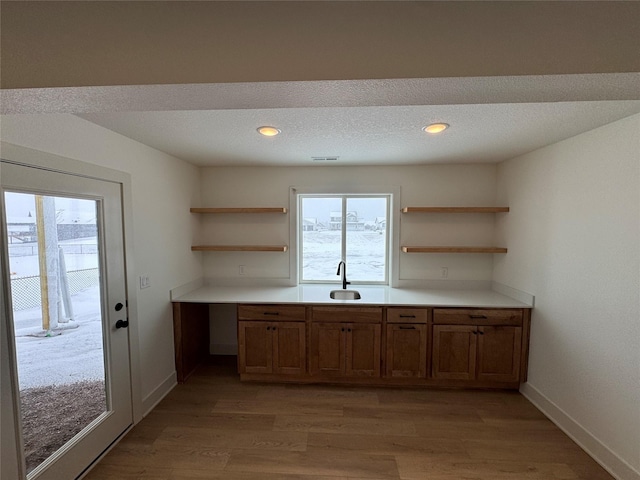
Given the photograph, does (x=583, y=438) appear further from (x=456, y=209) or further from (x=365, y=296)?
(x=456, y=209)

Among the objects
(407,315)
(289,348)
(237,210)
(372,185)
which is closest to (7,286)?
(237,210)

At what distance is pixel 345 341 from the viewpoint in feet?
8.79

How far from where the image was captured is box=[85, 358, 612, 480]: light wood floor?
70.9 inches

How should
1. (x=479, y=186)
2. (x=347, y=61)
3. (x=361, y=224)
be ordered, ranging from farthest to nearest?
(x=361, y=224) < (x=479, y=186) < (x=347, y=61)

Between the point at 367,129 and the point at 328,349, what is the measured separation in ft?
6.54

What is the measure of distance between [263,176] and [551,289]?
2.96 metres

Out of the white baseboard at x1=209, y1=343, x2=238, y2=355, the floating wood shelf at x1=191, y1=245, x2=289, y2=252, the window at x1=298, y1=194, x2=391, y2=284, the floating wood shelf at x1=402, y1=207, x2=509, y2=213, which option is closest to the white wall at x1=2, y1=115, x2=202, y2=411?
the floating wood shelf at x1=191, y1=245, x2=289, y2=252

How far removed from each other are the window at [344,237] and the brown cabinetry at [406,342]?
774mm

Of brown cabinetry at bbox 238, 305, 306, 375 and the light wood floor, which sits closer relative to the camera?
the light wood floor

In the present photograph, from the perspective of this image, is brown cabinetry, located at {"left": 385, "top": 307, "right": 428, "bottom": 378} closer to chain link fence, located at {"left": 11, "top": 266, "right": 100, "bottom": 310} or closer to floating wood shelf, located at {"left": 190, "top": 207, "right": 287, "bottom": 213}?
floating wood shelf, located at {"left": 190, "top": 207, "right": 287, "bottom": 213}

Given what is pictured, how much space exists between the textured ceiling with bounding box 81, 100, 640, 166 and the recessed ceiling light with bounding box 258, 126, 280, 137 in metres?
0.05

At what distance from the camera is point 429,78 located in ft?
3.01

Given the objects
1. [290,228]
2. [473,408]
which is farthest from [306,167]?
[473,408]

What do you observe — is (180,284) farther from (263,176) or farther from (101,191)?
(263,176)
